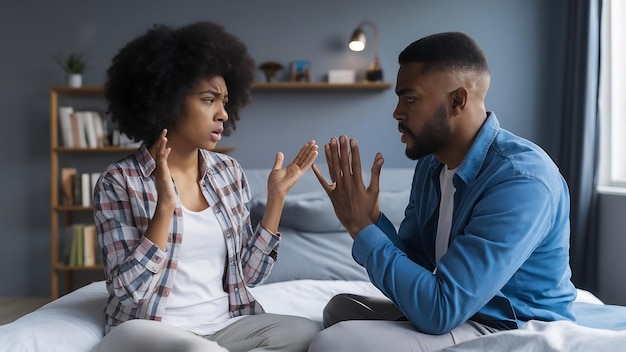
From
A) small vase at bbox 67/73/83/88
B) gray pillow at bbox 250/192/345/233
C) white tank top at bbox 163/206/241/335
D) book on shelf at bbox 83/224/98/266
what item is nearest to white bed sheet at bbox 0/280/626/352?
white tank top at bbox 163/206/241/335

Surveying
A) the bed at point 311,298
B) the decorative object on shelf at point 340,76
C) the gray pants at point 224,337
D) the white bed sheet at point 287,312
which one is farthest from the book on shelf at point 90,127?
the gray pants at point 224,337

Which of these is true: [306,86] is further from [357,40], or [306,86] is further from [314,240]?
[314,240]

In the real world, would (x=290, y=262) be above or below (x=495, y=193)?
below

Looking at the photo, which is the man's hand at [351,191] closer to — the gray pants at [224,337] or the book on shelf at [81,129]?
the gray pants at [224,337]

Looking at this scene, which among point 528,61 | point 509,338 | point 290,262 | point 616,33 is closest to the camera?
point 509,338

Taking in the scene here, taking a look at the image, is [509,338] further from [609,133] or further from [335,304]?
[609,133]

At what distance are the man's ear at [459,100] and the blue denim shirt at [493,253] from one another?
7cm

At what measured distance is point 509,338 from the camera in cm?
126

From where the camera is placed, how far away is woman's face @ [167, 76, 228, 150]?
1.81m

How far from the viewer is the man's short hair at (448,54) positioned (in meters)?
1.52

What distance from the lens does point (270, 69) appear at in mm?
4086

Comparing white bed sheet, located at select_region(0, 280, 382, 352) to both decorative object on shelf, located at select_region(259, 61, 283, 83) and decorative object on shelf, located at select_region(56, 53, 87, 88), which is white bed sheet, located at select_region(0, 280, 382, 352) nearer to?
decorative object on shelf, located at select_region(259, 61, 283, 83)

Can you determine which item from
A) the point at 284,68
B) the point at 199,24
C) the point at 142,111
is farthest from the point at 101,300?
the point at 284,68

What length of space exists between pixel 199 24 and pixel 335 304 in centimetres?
95
